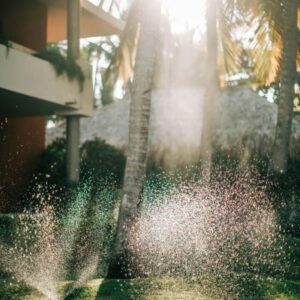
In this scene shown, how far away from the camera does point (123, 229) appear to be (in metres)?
9.22

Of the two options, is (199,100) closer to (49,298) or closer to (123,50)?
(123,50)

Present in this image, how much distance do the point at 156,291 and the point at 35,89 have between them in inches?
281

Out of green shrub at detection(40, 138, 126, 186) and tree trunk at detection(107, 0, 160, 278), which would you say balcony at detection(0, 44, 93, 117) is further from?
tree trunk at detection(107, 0, 160, 278)

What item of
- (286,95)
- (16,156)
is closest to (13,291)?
(286,95)

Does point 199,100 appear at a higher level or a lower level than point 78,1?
lower

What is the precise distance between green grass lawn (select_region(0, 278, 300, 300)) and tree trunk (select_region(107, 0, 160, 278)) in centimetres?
97

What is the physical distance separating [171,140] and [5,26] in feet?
29.2

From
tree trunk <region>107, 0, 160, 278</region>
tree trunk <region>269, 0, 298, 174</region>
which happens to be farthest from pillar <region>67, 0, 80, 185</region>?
tree trunk <region>107, 0, 160, 278</region>

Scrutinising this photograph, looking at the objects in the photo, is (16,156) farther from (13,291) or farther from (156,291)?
(156,291)

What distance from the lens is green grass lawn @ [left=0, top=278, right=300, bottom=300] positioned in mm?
7410

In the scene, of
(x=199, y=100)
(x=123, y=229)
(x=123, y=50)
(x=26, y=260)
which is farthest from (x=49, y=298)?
(x=199, y=100)

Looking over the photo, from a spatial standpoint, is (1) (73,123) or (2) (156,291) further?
(1) (73,123)

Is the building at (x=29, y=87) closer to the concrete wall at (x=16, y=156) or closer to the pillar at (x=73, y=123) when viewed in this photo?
the concrete wall at (x=16, y=156)

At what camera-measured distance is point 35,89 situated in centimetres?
1355
